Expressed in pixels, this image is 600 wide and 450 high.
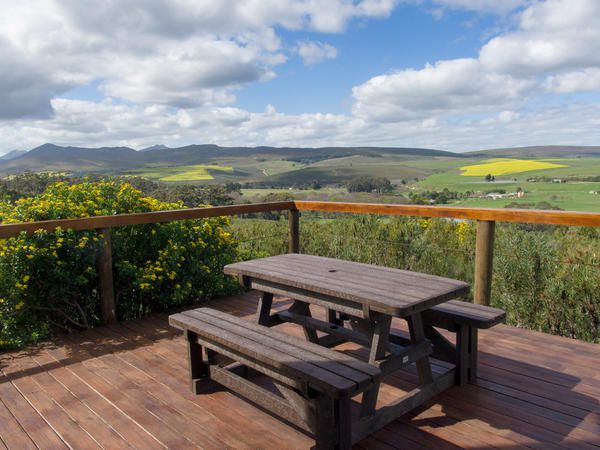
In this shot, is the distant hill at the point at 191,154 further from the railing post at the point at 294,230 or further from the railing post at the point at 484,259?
the railing post at the point at 484,259

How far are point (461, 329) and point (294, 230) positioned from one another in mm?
2860

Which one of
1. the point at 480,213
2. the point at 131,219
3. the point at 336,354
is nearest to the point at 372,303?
the point at 336,354

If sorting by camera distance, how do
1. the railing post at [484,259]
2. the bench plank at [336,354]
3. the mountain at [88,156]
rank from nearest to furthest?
the bench plank at [336,354]
the railing post at [484,259]
the mountain at [88,156]

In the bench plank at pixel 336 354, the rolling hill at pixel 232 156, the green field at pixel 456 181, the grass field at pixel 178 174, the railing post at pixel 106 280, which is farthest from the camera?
the rolling hill at pixel 232 156

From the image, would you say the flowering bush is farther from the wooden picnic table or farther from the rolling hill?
the rolling hill

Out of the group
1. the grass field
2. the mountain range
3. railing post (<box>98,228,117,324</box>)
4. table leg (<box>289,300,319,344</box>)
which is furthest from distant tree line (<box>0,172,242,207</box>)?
the mountain range

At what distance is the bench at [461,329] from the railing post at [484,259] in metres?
1.14

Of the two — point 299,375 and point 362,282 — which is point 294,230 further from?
point 299,375

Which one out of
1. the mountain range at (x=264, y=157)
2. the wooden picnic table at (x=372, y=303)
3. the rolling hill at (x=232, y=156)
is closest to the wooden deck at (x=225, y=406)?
the wooden picnic table at (x=372, y=303)

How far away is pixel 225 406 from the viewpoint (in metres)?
2.26

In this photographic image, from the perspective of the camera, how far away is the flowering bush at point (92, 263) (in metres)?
3.21

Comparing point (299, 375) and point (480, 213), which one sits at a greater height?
point (480, 213)

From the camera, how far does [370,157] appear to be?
29.9m

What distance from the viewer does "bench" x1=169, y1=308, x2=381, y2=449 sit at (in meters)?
1.62
